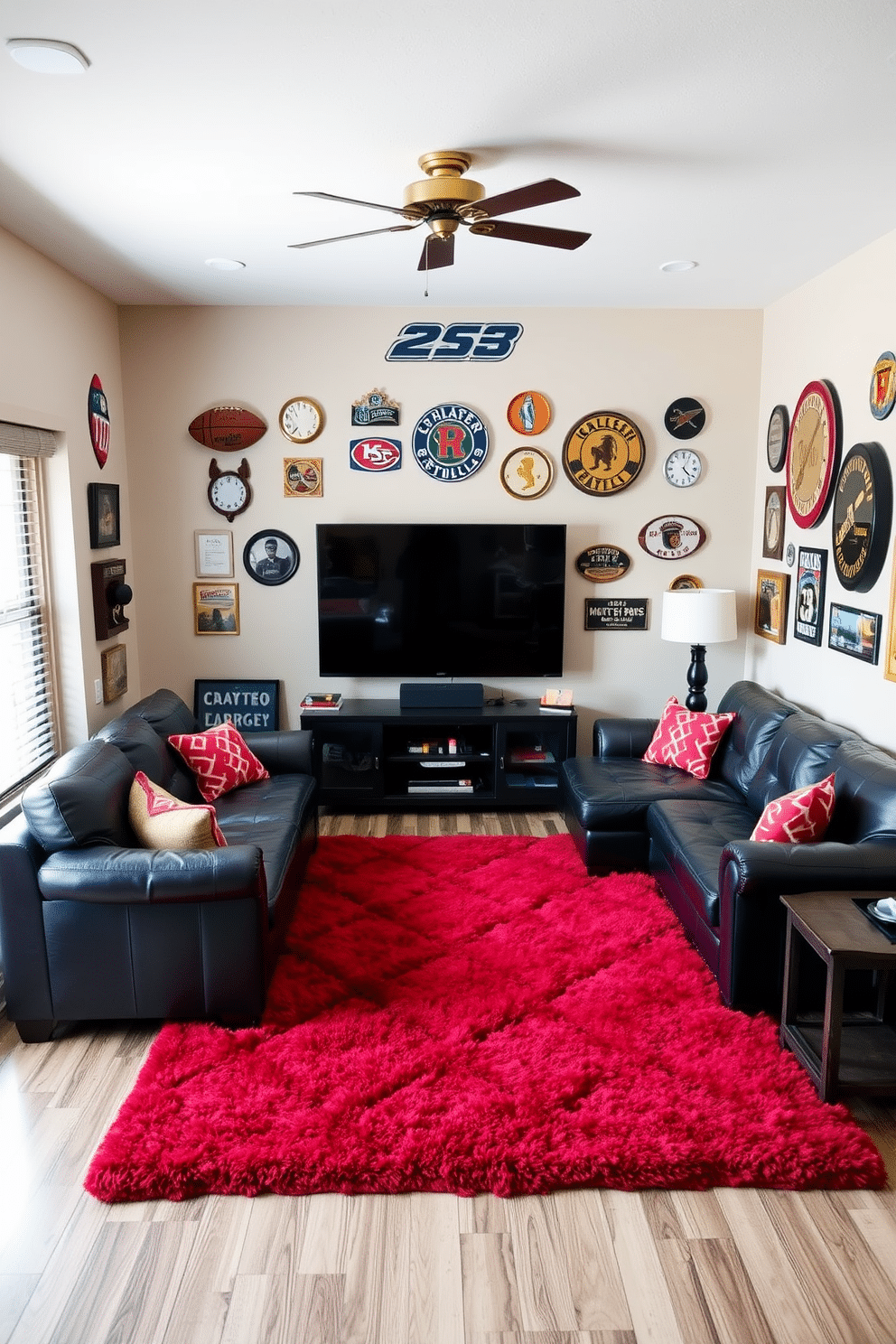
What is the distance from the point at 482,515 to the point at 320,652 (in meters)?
1.21

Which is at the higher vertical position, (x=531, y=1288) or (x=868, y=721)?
(x=868, y=721)

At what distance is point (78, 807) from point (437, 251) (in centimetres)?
216

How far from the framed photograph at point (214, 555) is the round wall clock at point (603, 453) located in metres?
1.98

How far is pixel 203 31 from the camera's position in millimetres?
2182

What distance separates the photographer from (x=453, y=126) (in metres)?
2.74

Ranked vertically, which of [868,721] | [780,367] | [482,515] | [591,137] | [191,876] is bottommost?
[191,876]

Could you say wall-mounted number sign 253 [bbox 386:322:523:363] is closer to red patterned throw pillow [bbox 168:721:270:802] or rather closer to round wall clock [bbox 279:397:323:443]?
round wall clock [bbox 279:397:323:443]

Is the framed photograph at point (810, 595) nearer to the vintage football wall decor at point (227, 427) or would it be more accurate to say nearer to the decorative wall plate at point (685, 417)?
the decorative wall plate at point (685, 417)

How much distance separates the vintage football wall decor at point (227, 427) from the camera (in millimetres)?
5242

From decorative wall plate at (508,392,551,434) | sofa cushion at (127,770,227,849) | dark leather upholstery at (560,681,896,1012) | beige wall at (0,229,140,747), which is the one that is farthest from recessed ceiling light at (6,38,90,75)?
decorative wall plate at (508,392,551,434)

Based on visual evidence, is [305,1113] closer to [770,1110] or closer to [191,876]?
[191,876]

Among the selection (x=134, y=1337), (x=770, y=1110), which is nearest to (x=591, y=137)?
(x=770, y=1110)

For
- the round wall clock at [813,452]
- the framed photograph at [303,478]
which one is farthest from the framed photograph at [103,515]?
the round wall clock at [813,452]

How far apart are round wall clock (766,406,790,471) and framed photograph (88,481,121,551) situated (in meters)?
3.50
